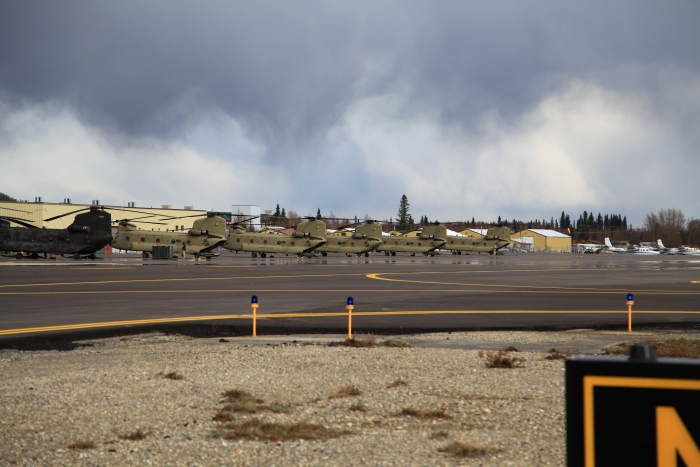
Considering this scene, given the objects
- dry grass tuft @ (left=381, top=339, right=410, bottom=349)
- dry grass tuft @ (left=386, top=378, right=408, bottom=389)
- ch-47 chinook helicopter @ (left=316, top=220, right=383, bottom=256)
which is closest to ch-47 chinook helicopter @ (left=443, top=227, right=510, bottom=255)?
ch-47 chinook helicopter @ (left=316, top=220, right=383, bottom=256)

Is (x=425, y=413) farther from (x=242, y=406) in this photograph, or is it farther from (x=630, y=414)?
(x=630, y=414)

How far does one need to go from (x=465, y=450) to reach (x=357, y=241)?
232 feet

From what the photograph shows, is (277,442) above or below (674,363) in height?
below

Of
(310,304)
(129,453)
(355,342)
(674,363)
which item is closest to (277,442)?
(129,453)

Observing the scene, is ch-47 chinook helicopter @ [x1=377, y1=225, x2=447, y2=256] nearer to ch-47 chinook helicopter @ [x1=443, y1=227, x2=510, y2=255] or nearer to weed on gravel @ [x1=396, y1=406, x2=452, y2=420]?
ch-47 chinook helicopter @ [x1=443, y1=227, x2=510, y2=255]

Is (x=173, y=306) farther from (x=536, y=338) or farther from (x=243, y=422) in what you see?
(x=243, y=422)

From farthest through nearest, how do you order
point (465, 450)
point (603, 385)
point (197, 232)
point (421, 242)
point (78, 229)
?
point (421, 242) → point (197, 232) → point (78, 229) → point (465, 450) → point (603, 385)

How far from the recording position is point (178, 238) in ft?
210

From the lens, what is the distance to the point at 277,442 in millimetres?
6852

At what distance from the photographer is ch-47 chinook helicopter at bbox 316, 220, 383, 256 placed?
76688 mm

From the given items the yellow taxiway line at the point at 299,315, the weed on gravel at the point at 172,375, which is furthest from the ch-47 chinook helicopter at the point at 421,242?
the weed on gravel at the point at 172,375

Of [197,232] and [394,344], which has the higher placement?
[197,232]

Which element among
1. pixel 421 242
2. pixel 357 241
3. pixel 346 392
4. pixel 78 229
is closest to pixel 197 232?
pixel 78 229

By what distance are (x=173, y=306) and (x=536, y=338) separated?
1270cm
